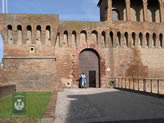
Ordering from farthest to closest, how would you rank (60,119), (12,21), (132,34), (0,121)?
1. (132,34)
2. (12,21)
3. (60,119)
4. (0,121)

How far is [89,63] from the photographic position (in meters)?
17.2

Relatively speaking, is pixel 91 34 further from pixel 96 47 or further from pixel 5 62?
pixel 5 62

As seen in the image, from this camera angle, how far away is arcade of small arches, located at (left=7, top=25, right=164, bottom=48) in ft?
49.7

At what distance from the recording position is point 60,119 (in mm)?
5465

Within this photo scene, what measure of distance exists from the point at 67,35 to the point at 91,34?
2458 mm

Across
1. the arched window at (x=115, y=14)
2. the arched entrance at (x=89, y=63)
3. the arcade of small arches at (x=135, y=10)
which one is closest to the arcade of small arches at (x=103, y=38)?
the arched entrance at (x=89, y=63)

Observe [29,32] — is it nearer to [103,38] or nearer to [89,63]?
[89,63]

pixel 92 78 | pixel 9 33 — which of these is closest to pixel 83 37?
pixel 92 78

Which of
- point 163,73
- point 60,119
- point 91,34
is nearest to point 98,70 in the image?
point 91,34

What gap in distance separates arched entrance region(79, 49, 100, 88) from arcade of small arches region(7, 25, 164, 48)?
105cm

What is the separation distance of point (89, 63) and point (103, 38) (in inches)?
119

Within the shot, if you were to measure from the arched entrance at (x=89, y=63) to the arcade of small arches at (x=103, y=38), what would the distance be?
105 centimetres

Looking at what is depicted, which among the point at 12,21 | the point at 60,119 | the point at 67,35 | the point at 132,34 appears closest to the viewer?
the point at 60,119

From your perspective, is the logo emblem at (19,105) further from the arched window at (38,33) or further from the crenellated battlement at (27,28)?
the arched window at (38,33)
